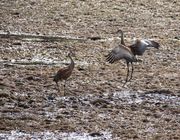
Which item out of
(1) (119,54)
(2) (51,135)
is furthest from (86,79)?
(2) (51,135)

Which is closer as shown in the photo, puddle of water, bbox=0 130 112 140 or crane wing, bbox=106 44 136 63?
puddle of water, bbox=0 130 112 140

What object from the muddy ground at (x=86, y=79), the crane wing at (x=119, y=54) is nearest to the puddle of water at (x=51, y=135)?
the muddy ground at (x=86, y=79)

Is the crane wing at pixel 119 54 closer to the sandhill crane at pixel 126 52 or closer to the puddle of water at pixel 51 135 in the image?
the sandhill crane at pixel 126 52

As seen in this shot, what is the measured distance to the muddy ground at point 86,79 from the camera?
1139cm

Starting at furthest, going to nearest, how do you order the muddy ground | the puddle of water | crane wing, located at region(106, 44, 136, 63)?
crane wing, located at region(106, 44, 136, 63) → the muddy ground → the puddle of water

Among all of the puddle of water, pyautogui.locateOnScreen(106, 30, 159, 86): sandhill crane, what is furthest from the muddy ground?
pyautogui.locateOnScreen(106, 30, 159, 86): sandhill crane

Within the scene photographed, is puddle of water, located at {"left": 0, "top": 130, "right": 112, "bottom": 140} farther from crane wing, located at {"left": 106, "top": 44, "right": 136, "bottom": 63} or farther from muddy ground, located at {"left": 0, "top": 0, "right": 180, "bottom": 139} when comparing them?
crane wing, located at {"left": 106, "top": 44, "right": 136, "bottom": 63}

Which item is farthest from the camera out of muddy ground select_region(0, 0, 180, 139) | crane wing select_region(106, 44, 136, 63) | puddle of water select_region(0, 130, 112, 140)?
crane wing select_region(106, 44, 136, 63)

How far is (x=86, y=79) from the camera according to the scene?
49.1ft

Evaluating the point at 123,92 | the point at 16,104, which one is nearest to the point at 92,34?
the point at 123,92

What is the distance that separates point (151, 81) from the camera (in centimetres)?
1504

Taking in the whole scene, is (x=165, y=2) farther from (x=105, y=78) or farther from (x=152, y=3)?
(x=105, y=78)

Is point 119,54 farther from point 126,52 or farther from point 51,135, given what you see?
point 51,135

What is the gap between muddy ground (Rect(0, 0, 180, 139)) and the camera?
11.4 meters
